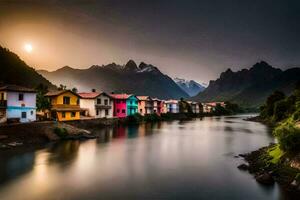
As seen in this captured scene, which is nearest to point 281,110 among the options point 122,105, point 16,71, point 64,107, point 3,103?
point 122,105

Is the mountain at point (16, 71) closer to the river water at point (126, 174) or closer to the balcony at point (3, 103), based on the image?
the balcony at point (3, 103)

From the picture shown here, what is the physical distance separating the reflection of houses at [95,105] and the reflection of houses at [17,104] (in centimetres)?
2243

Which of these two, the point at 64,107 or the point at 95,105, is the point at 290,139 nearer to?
the point at 64,107

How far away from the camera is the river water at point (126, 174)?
2050 cm

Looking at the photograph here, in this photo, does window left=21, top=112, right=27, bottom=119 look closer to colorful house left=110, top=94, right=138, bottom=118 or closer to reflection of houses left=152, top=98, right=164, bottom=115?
colorful house left=110, top=94, right=138, bottom=118

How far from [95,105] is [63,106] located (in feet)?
41.9

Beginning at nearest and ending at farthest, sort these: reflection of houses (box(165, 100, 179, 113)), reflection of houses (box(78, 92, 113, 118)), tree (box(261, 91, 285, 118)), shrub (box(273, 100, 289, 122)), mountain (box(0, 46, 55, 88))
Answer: reflection of houses (box(78, 92, 113, 118)) < shrub (box(273, 100, 289, 122)) < tree (box(261, 91, 285, 118)) < mountain (box(0, 46, 55, 88)) < reflection of houses (box(165, 100, 179, 113))

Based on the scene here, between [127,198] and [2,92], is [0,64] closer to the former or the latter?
[2,92]

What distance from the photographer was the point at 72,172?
26.5 meters

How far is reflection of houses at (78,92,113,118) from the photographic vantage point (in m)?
69.9

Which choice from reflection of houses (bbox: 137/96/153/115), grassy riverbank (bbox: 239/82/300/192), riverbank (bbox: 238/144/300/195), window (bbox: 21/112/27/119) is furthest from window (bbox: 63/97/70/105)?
riverbank (bbox: 238/144/300/195)

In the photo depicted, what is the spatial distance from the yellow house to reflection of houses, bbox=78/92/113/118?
8.23 meters

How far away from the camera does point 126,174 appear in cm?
2612

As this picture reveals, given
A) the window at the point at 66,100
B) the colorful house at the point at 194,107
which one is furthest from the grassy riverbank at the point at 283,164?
the colorful house at the point at 194,107
